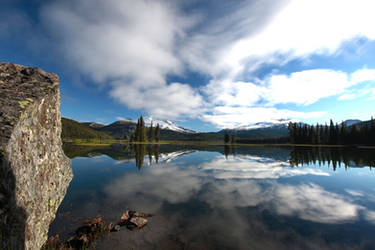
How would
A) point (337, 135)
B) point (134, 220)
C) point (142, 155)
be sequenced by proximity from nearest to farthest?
point (134, 220) < point (142, 155) < point (337, 135)

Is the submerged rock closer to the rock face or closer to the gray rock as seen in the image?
the gray rock

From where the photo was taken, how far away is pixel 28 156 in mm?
5914

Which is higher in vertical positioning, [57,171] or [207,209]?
[57,171]

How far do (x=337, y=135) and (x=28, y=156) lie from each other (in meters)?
165

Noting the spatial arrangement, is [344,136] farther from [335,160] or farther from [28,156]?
[28,156]

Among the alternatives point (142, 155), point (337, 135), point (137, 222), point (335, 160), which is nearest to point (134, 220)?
point (137, 222)

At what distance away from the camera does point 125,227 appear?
9.29m

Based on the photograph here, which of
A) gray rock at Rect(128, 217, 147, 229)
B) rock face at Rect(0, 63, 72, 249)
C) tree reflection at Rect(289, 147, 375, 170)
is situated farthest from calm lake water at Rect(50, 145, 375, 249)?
tree reflection at Rect(289, 147, 375, 170)

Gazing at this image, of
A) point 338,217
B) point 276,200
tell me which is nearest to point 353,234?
point 338,217

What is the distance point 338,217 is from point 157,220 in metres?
11.9

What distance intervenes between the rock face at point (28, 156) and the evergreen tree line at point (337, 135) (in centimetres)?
15361

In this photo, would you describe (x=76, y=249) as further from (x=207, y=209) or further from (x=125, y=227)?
(x=207, y=209)

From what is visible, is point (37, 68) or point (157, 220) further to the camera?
point (157, 220)

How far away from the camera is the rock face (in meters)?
4.71
